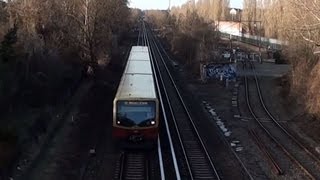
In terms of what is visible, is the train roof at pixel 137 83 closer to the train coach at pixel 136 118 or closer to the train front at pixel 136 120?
the train coach at pixel 136 118

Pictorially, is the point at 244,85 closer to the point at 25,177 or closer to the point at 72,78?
the point at 72,78

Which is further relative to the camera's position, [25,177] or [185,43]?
[185,43]

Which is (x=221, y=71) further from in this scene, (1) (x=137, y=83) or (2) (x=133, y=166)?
(2) (x=133, y=166)

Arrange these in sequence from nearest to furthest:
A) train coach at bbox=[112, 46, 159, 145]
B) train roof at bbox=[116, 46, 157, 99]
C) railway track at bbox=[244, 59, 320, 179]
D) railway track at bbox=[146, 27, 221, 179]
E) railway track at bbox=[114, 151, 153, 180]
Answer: railway track at bbox=[114, 151, 153, 180]
railway track at bbox=[146, 27, 221, 179]
railway track at bbox=[244, 59, 320, 179]
train coach at bbox=[112, 46, 159, 145]
train roof at bbox=[116, 46, 157, 99]

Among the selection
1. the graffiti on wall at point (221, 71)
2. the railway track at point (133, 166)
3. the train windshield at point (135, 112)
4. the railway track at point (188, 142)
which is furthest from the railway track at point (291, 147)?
the graffiti on wall at point (221, 71)

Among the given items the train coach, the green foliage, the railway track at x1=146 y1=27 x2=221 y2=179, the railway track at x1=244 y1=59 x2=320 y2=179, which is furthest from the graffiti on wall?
the green foliage

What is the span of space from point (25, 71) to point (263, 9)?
7113cm

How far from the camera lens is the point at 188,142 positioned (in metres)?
21.5

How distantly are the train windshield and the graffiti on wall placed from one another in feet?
76.8

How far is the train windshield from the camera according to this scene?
19.4 meters

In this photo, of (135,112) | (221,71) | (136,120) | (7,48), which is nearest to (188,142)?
(136,120)

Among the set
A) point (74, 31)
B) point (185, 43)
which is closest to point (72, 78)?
point (74, 31)

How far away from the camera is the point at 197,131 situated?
77.3 ft

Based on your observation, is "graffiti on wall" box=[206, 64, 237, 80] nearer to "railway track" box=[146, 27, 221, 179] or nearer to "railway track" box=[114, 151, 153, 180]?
"railway track" box=[146, 27, 221, 179]
